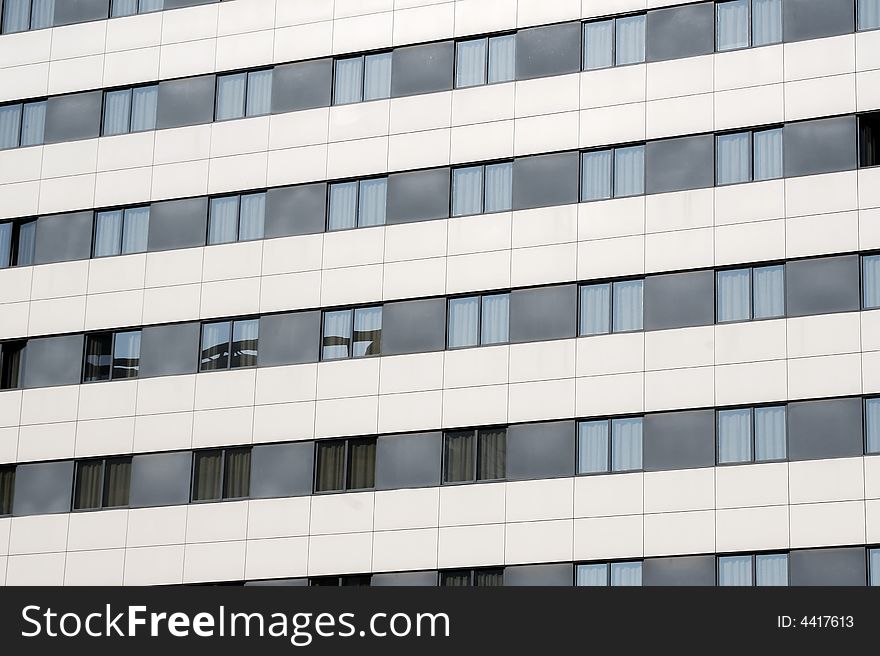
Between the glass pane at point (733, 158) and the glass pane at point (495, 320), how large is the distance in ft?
21.4

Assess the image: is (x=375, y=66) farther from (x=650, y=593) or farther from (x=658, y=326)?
(x=650, y=593)

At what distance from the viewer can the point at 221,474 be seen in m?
51.8

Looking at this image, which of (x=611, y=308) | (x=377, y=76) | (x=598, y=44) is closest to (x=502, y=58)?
(x=598, y=44)

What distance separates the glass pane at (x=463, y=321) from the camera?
50500 millimetres

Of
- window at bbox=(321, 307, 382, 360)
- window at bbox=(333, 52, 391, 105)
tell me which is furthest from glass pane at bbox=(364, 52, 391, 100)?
window at bbox=(321, 307, 382, 360)

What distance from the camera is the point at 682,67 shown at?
50.0 m

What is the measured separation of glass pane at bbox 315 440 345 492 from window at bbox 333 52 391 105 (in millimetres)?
9922

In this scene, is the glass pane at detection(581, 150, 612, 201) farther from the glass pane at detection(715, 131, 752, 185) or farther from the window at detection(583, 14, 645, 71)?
the glass pane at detection(715, 131, 752, 185)

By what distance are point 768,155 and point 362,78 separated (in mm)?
11993

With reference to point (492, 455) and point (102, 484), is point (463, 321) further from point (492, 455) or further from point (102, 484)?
point (102, 484)

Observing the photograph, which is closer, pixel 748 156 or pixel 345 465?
pixel 748 156

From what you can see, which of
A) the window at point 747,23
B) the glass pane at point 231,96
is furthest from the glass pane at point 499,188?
the glass pane at point 231,96

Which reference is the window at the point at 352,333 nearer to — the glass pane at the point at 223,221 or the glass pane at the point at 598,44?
the glass pane at the point at 223,221

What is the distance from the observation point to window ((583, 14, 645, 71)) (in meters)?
50.8
